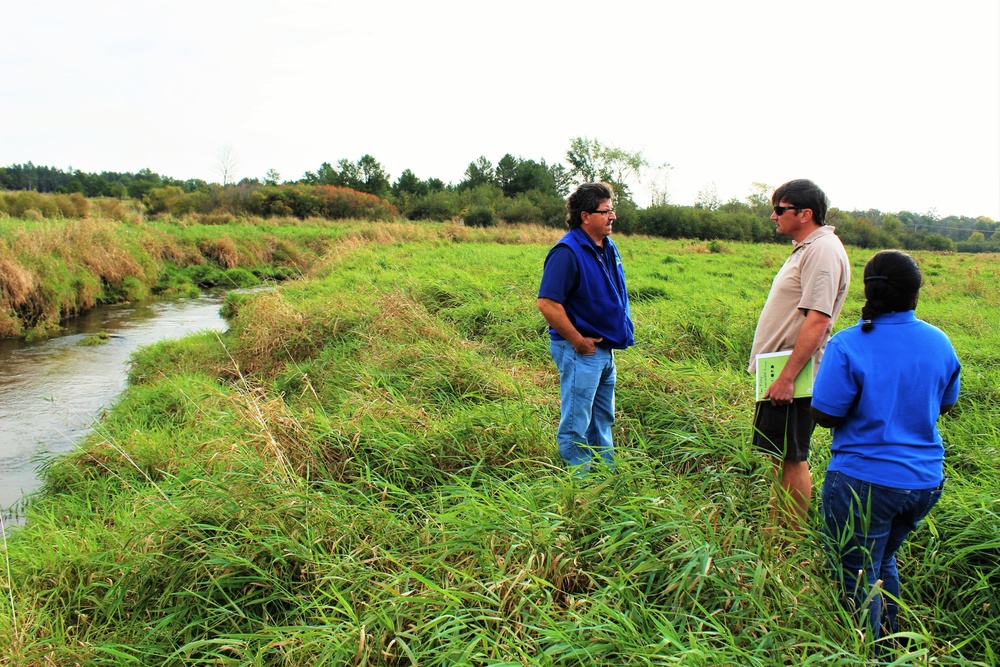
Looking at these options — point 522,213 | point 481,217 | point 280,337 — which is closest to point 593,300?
point 280,337

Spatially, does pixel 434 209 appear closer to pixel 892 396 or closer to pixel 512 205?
pixel 512 205

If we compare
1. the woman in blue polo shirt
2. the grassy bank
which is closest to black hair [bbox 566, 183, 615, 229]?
the woman in blue polo shirt

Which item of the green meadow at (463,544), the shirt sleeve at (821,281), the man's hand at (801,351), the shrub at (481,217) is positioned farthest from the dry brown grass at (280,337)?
the shrub at (481,217)

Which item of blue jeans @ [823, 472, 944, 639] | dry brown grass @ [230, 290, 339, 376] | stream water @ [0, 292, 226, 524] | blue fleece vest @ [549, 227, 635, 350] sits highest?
blue fleece vest @ [549, 227, 635, 350]

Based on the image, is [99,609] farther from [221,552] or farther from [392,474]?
[392,474]

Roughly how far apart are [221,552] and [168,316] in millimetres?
11421

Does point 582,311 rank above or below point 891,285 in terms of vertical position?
below

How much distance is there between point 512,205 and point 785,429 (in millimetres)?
37117

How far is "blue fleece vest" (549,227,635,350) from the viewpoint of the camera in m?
3.38

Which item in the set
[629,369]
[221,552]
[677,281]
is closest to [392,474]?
[221,552]

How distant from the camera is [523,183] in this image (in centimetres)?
5253

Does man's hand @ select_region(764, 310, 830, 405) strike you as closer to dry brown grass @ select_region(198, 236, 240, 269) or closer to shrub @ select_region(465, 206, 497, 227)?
dry brown grass @ select_region(198, 236, 240, 269)

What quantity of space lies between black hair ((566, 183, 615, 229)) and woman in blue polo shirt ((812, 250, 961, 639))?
1.51 m

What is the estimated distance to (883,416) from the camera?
2.12 metres
